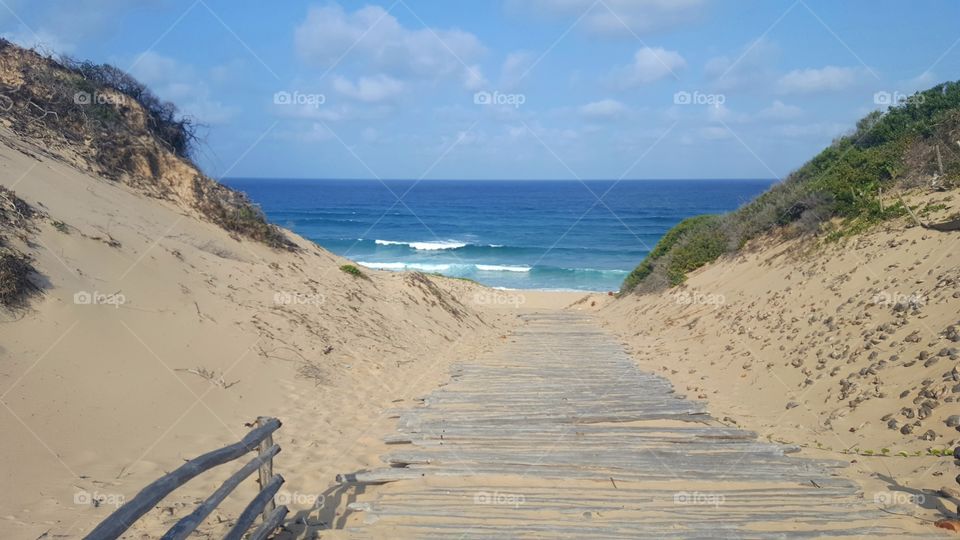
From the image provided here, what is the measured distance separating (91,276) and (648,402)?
753 cm

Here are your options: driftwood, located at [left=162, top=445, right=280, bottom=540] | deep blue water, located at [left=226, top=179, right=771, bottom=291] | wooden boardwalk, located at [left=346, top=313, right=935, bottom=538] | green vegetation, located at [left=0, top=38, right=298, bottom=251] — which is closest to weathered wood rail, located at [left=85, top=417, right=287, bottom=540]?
driftwood, located at [left=162, top=445, right=280, bottom=540]

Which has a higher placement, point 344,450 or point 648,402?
point 648,402

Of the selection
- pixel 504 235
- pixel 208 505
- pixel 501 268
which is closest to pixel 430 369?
pixel 208 505

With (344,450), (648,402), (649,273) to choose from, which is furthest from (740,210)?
(344,450)

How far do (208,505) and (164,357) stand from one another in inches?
181

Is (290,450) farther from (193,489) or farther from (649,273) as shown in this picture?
(649,273)

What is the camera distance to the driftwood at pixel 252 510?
4.50 meters

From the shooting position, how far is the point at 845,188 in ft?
48.4

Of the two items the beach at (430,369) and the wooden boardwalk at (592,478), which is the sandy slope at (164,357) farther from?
the wooden boardwalk at (592,478)

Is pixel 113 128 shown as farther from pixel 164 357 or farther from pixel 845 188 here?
pixel 845 188

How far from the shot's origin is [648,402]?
8.97 metres

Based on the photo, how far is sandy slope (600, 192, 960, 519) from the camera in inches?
265

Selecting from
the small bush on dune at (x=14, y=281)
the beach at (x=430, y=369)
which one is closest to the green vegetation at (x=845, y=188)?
the beach at (x=430, y=369)

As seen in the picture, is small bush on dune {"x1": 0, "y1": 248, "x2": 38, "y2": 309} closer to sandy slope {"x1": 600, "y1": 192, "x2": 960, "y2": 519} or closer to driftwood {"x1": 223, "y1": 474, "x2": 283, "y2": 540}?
driftwood {"x1": 223, "y1": 474, "x2": 283, "y2": 540}
